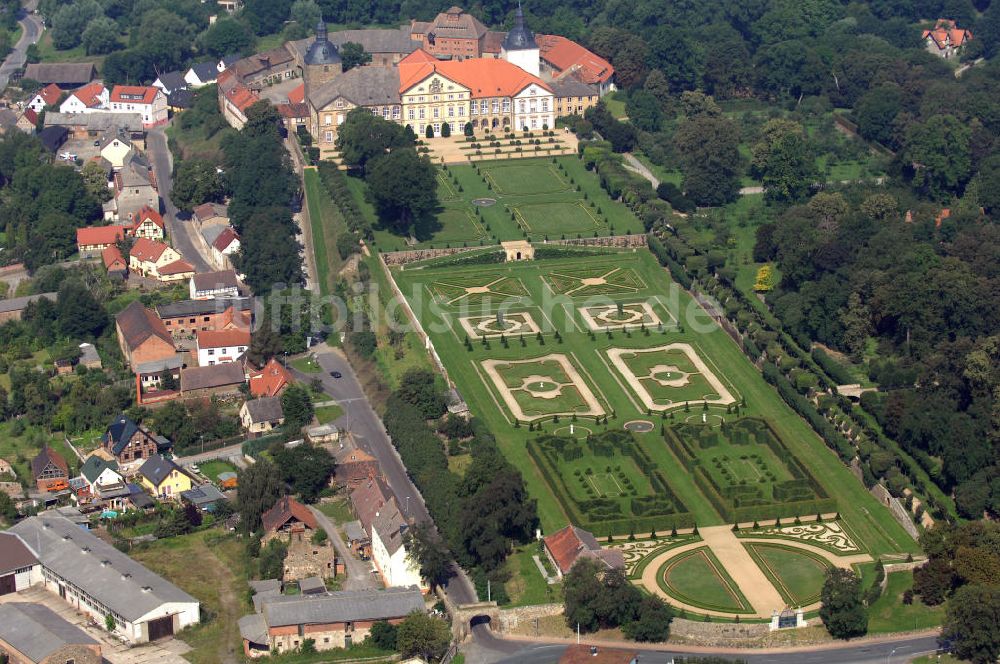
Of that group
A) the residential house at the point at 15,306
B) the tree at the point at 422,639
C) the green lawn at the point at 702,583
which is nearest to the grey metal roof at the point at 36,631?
the tree at the point at 422,639

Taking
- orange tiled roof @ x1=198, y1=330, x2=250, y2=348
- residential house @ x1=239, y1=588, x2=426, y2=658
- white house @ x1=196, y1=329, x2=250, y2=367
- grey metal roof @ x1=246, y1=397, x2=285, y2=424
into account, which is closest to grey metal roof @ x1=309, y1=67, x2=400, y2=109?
orange tiled roof @ x1=198, y1=330, x2=250, y2=348

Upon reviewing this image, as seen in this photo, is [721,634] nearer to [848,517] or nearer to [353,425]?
[848,517]

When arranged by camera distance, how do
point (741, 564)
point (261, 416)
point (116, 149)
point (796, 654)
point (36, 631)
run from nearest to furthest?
point (36, 631) < point (796, 654) < point (741, 564) < point (261, 416) < point (116, 149)

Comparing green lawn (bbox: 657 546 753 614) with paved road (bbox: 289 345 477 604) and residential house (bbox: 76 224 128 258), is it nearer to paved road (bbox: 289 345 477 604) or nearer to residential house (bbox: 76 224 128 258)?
paved road (bbox: 289 345 477 604)

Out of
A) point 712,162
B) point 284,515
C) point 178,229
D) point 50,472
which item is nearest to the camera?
point 284,515

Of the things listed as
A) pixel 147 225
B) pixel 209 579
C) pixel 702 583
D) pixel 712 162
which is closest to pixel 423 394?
pixel 209 579

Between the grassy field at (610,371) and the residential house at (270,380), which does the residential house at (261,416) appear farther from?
the grassy field at (610,371)

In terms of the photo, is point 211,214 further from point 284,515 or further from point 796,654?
point 796,654

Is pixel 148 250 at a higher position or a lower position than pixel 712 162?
lower
